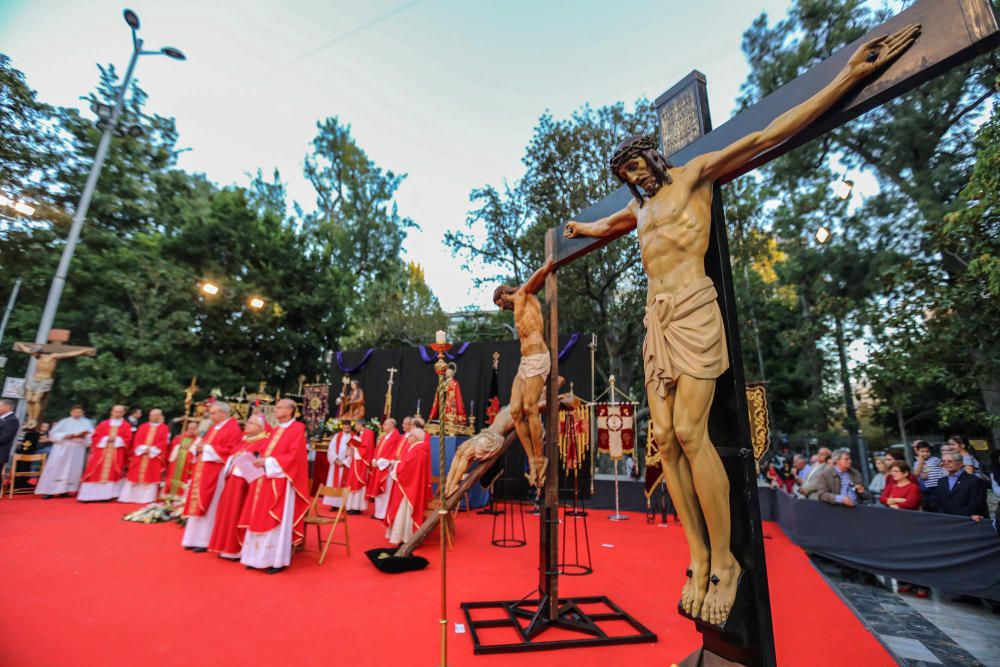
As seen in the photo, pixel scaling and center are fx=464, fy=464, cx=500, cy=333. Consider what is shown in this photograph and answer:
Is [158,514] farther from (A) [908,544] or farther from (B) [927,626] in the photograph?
(A) [908,544]

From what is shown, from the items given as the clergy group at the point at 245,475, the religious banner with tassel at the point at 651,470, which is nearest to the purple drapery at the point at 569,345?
the religious banner with tassel at the point at 651,470

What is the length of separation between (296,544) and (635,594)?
4.20m

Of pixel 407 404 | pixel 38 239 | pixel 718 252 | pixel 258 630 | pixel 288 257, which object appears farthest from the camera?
pixel 288 257

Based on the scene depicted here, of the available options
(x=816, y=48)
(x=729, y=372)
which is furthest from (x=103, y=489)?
(x=816, y=48)

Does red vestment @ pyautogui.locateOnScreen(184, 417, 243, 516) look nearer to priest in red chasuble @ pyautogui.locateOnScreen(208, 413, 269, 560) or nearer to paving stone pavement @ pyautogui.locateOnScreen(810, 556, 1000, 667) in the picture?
priest in red chasuble @ pyautogui.locateOnScreen(208, 413, 269, 560)

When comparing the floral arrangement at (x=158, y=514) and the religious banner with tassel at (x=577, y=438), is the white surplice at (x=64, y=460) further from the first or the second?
the religious banner with tassel at (x=577, y=438)

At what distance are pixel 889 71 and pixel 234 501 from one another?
279 inches

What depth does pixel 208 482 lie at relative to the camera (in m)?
6.36

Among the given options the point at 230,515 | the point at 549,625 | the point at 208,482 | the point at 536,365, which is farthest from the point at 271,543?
the point at 536,365

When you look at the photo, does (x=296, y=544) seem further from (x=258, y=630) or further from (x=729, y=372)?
(x=729, y=372)

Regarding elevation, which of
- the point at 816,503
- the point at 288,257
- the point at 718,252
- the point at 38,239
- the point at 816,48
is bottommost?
the point at 816,503

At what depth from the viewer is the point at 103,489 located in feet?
31.1

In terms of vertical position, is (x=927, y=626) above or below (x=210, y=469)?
below

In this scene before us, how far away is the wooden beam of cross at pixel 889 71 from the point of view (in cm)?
158
